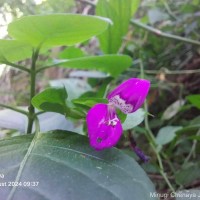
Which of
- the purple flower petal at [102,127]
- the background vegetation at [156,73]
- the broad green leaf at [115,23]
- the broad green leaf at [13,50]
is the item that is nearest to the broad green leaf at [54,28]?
the broad green leaf at [13,50]

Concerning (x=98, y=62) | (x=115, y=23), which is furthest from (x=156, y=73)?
(x=98, y=62)

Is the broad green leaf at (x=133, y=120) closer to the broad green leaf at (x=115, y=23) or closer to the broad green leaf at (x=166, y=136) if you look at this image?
the broad green leaf at (x=166, y=136)

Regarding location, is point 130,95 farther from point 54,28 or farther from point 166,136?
point 166,136

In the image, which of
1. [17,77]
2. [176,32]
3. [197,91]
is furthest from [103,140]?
[17,77]

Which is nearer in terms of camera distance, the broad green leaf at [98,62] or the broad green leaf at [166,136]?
the broad green leaf at [98,62]

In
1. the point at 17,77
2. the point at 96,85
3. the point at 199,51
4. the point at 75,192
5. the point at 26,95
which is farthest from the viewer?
the point at 17,77

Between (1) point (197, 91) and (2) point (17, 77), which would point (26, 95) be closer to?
(2) point (17, 77)

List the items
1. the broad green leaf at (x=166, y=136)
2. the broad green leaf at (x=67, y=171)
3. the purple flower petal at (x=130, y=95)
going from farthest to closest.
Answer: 1. the broad green leaf at (x=166, y=136)
2. the purple flower petal at (x=130, y=95)
3. the broad green leaf at (x=67, y=171)
